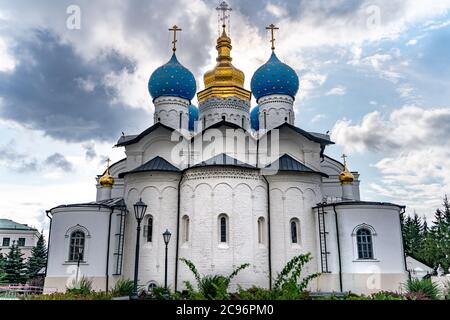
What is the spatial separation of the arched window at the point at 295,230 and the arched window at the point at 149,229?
22.9ft

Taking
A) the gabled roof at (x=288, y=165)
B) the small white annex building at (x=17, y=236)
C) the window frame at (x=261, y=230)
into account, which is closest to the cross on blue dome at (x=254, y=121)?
the gabled roof at (x=288, y=165)

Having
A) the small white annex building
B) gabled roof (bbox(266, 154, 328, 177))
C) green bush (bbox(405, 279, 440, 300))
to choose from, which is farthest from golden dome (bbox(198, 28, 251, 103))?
the small white annex building

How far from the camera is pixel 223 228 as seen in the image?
18.1 metres

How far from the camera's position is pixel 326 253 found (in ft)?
61.2

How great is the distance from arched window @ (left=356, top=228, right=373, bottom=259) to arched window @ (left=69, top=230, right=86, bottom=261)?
Result: 1323cm

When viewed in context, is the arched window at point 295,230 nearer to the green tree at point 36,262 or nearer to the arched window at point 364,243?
the arched window at point 364,243

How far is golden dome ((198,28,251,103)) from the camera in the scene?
86.9 ft

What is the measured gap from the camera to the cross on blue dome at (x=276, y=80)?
2492cm

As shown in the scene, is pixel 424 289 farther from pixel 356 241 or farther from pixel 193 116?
pixel 193 116

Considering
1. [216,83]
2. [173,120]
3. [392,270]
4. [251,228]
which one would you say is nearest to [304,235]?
[251,228]

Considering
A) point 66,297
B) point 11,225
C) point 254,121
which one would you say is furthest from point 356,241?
point 11,225
